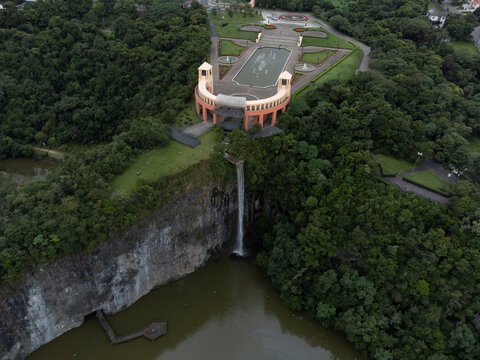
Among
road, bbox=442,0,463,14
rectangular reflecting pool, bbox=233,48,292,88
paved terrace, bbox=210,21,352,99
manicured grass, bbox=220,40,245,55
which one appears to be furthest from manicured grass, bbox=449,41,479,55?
manicured grass, bbox=220,40,245,55

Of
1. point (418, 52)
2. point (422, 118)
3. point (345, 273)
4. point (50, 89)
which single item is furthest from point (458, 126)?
point (50, 89)

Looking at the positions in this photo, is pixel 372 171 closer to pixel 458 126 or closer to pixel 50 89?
pixel 458 126

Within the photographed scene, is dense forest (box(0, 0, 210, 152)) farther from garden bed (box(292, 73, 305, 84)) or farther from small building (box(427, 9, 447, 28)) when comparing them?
small building (box(427, 9, 447, 28))

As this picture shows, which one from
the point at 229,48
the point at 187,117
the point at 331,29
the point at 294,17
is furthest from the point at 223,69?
the point at 294,17

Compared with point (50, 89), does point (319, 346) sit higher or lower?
lower

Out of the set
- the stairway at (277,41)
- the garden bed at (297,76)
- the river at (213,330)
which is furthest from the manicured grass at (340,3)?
the river at (213,330)

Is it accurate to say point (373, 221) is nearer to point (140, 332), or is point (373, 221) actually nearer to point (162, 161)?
point (162, 161)

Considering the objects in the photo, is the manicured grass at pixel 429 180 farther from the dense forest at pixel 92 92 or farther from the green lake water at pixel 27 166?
the green lake water at pixel 27 166
